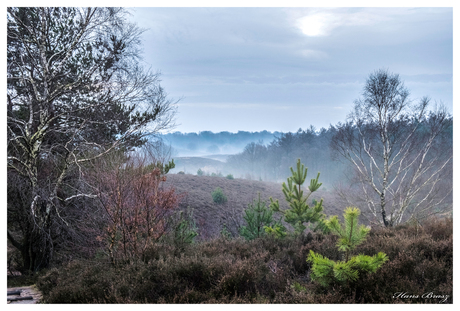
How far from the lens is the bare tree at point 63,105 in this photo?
23.6 ft

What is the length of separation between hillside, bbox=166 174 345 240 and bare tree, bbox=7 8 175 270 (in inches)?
264

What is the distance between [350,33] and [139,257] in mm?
6263

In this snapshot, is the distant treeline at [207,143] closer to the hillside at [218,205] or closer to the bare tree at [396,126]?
the hillside at [218,205]

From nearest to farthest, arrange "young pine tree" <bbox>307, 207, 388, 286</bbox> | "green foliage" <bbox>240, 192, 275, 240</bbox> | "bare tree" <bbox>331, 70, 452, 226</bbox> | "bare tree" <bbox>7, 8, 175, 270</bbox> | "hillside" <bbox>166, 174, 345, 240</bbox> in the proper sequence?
"young pine tree" <bbox>307, 207, 388, 286</bbox> → "bare tree" <bbox>7, 8, 175, 270</bbox> → "green foliage" <bbox>240, 192, 275, 240</bbox> → "bare tree" <bbox>331, 70, 452, 226</bbox> → "hillside" <bbox>166, 174, 345, 240</bbox>

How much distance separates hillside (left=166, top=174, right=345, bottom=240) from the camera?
18109 mm

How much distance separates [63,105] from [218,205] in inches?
597

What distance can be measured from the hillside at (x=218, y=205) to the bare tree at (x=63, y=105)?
6.70m

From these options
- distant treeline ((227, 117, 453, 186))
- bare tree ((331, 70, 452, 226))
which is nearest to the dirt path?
bare tree ((331, 70, 452, 226))

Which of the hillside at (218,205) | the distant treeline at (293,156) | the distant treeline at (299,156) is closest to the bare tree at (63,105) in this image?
the hillside at (218,205)

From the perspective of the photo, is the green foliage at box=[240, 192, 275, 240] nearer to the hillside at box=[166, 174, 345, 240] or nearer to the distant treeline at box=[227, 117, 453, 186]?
the hillside at box=[166, 174, 345, 240]

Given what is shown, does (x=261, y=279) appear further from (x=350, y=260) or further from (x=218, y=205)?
(x=218, y=205)

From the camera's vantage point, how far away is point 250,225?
359 inches

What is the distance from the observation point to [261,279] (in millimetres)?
4445
